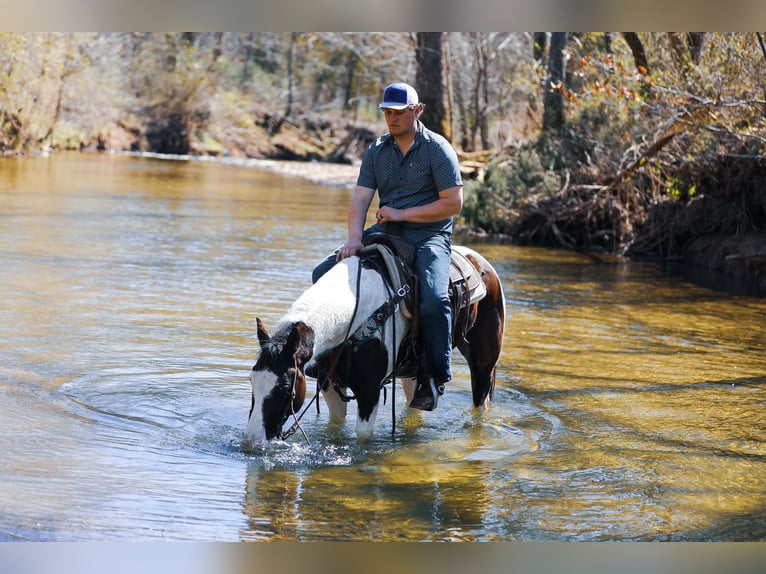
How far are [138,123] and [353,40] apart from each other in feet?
37.5

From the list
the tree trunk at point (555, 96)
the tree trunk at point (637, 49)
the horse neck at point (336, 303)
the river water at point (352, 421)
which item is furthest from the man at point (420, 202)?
the tree trunk at point (555, 96)

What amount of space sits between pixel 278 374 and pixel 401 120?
6.07 feet

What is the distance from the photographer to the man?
630 centimetres

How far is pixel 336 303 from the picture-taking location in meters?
5.79

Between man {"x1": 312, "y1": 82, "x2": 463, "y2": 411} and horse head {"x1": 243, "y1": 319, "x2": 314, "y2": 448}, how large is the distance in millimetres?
1054

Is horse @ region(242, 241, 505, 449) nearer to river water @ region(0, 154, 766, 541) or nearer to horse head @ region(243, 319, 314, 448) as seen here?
horse head @ region(243, 319, 314, 448)

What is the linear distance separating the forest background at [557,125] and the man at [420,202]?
6727 millimetres

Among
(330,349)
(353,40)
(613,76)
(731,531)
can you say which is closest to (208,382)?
(330,349)

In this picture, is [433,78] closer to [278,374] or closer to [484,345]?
[484,345]

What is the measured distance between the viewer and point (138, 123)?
157 ft

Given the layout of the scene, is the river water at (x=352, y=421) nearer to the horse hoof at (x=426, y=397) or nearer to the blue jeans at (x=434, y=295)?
the horse hoof at (x=426, y=397)

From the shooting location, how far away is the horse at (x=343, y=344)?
541 centimetres

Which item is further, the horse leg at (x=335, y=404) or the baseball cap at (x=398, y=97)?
the horse leg at (x=335, y=404)
